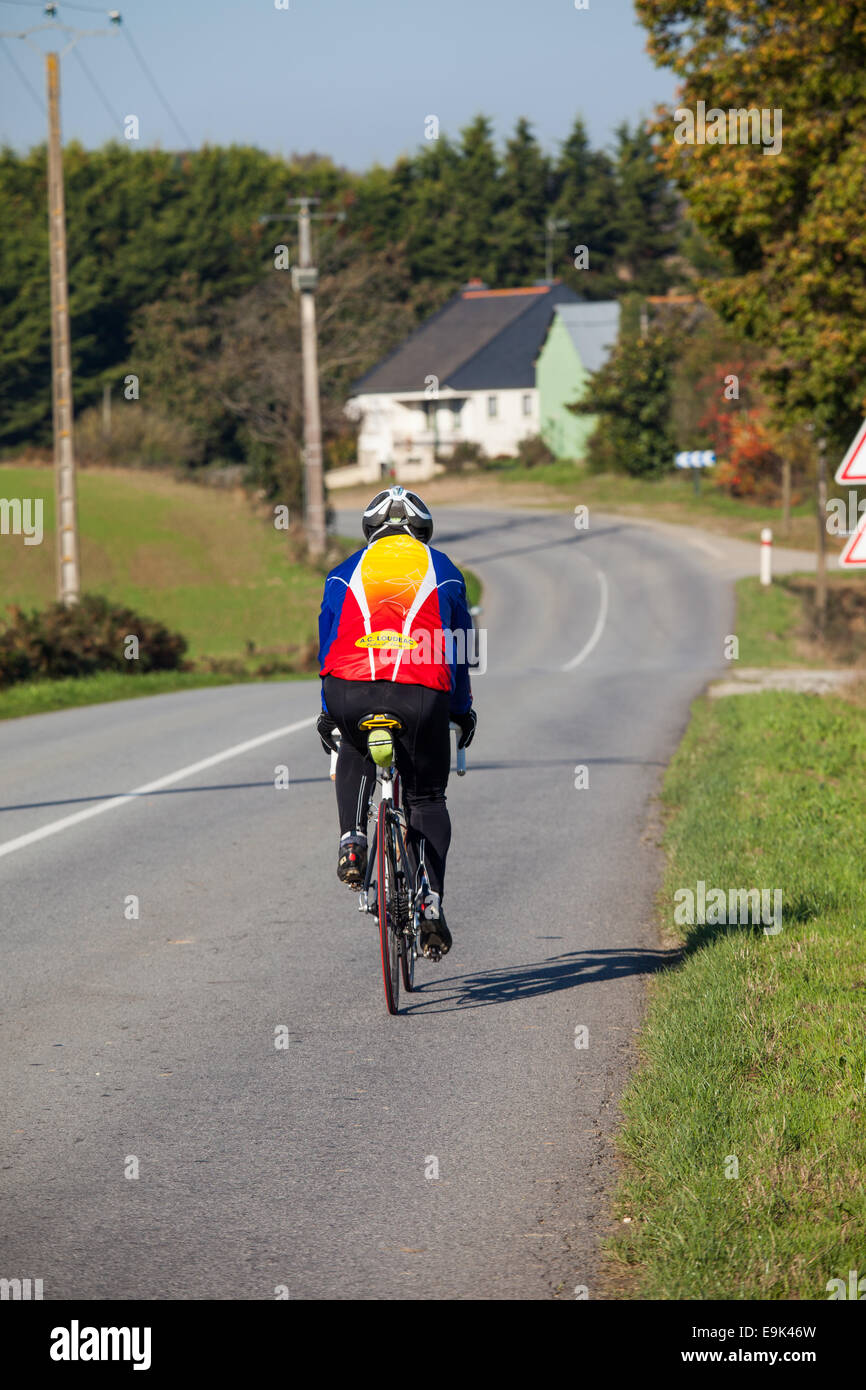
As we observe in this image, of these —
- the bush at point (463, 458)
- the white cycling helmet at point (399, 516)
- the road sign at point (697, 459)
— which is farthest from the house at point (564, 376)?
the white cycling helmet at point (399, 516)

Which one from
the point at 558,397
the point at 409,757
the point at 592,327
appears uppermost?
the point at 592,327

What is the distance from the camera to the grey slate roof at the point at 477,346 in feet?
294

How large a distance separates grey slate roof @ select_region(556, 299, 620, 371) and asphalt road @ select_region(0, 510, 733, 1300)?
76.1 metres

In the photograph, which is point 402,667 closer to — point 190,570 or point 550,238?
point 190,570

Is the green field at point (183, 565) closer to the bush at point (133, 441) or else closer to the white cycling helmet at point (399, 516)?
the bush at point (133, 441)

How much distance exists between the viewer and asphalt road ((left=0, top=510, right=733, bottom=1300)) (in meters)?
4.39

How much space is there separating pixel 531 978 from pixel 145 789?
5.96m

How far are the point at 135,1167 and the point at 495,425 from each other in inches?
3395

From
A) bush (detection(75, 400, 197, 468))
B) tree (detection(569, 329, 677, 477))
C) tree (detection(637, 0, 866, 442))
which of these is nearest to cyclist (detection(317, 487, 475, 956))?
tree (detection(637, 0, 866, 442))

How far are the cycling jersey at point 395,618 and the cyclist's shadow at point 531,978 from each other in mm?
1487

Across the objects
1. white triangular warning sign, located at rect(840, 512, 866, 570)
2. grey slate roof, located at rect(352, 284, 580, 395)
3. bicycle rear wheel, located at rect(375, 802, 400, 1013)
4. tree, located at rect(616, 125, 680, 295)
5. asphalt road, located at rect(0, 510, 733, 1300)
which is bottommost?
asphalt road, located at rect(0, 510, 733, 1300)

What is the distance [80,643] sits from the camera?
24.1 m

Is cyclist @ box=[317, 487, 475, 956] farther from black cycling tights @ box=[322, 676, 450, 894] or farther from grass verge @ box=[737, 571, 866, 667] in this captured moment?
grass verge @ box=[737, 571, 866, 667]

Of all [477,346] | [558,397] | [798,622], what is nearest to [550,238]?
[477,346]
